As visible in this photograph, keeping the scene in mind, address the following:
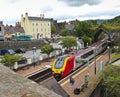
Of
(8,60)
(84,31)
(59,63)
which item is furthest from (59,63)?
(84,31)

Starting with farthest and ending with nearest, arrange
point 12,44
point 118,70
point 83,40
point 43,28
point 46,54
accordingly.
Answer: point 43,28 < point 83,40 < point 12,44 < point 46,54 < point 118,70

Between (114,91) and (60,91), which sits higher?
(60,91)

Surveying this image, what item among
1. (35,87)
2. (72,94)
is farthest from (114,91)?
(35,87)

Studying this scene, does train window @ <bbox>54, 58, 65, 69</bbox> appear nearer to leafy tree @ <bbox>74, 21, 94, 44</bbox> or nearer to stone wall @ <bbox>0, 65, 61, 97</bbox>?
stone wall @ <bbox>0, 65, 61, 97</bbox>

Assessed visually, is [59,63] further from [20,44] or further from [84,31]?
[84,31]

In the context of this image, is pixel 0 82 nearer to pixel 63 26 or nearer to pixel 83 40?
pixel 83 40

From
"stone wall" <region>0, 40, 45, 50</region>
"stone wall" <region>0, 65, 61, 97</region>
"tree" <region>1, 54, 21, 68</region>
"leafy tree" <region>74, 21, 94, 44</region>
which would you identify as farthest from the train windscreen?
"leafy tree" <region>74, 21, 94, 44</region>

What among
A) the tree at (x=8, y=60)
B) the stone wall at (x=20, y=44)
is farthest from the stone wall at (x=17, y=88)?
the stone wall at (x=20, y=44)

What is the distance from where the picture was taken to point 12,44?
166 feet

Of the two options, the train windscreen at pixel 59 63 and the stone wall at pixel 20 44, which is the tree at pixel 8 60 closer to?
the train windscreen at pixel 59 63

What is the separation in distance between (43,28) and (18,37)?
2378 centimetres

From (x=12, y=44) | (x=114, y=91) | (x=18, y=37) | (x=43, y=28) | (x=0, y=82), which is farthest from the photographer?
(x=43, y=28)

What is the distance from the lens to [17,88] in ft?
12.5

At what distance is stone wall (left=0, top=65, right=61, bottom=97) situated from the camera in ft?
12.0
